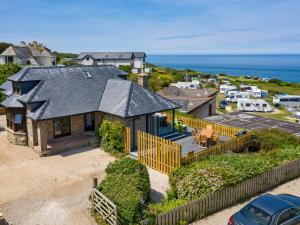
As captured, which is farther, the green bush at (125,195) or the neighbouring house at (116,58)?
the neighbouring house at (116,58)

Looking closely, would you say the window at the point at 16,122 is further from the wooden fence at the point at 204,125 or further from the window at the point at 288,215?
the window at the point at 288,215

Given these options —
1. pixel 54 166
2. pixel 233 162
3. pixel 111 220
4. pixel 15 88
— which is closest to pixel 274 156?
pixel 233 162

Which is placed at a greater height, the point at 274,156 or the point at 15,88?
the point at 15,88

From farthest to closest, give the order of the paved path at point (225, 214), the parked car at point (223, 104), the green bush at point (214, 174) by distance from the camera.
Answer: the parked car at point (223, 104), the green bush at point (214, 174), the paved path at point (225, 214)

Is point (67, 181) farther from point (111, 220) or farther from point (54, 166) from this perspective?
point (111, 220)

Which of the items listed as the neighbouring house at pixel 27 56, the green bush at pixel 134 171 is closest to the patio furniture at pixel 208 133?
the green bush at pixel 134 171

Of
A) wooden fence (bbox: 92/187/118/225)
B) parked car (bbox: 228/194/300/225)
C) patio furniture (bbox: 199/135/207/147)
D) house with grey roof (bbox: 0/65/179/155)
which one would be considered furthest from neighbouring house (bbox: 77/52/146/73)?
parked car (bbox: 228/194/300/225)

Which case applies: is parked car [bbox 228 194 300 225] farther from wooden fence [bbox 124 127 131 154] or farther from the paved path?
wooden fence [bbox 124 127 131 154]
